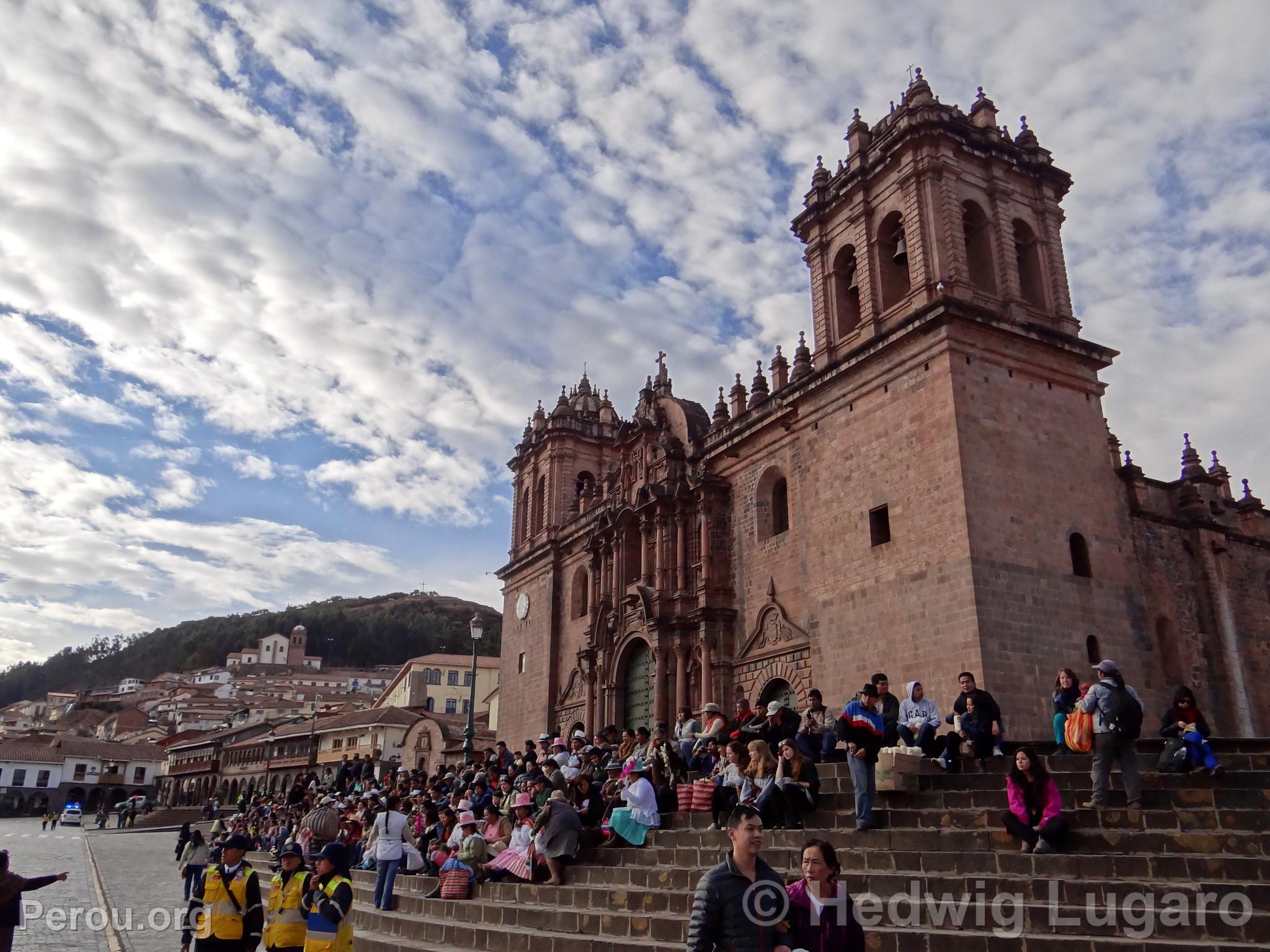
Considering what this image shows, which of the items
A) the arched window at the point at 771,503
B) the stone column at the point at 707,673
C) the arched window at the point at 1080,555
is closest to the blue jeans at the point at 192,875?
the stone column at the point at 707,673

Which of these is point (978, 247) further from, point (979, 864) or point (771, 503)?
point (979, 864)

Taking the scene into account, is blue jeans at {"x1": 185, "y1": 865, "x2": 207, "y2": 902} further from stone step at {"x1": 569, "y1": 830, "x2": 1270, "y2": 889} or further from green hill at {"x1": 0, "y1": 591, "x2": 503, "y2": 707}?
green hill at {"x1": 0, "y1": 591, "x2": 503, "y2": 707}

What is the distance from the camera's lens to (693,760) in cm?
1258

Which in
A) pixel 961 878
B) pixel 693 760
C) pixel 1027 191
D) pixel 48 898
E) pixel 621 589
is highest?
pixel 1027 191

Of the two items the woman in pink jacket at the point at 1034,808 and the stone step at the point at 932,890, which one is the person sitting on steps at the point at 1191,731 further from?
the stone step at the point at 932,890

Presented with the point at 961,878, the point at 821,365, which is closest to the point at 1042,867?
the point at 961,878

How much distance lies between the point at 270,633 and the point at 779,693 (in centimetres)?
12582

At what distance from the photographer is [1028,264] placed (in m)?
20.2

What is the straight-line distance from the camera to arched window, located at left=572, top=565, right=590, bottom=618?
98.1 feet

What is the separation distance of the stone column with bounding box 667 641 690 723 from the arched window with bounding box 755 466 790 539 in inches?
137

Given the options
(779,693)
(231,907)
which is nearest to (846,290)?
(779,693)

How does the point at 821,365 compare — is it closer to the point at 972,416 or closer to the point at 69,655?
the point at 972,416

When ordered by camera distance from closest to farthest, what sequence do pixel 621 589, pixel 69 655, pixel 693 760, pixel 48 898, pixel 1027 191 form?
pixel 693 760 → pixel 48 898 → pixel 1027 191 → pixel 621 589 → pixel 69 655

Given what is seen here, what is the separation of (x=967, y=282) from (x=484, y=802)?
13.0m
